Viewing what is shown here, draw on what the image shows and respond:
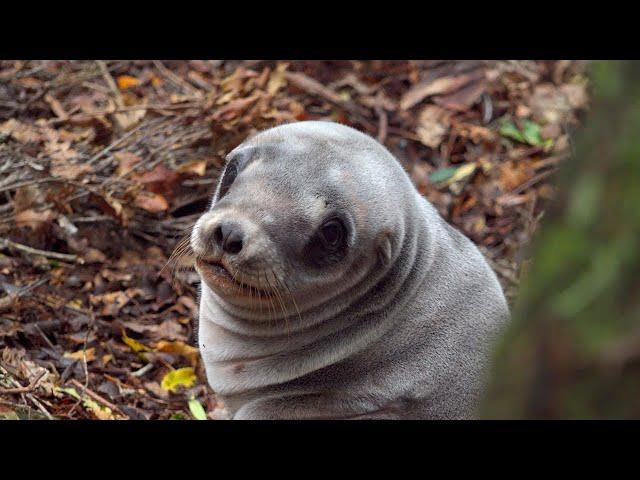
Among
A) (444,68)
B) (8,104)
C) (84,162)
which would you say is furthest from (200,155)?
(444,68)

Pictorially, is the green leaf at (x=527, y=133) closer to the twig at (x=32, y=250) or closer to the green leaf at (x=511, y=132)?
the green leaf at (x=511, y=132)

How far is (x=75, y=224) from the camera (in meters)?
6.85

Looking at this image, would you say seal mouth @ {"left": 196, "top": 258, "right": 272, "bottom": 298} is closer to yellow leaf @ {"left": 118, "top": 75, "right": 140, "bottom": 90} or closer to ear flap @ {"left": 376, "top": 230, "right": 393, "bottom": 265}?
ear flap @ {"left": 376, "top": 230, "right": 393, "bottom": 265}

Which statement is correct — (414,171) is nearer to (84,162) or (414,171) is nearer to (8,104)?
(84,162)

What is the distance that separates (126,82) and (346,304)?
4816 millimetres

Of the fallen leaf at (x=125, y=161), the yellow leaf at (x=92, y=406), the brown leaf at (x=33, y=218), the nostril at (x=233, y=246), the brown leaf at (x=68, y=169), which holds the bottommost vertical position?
the yellow leaf at (x=92, y=406)

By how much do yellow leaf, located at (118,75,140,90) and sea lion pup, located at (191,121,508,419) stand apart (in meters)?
4.12

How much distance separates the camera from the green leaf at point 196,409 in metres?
5.80

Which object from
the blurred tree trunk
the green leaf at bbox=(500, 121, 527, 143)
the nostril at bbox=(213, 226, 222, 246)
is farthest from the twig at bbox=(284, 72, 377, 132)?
the blurred tree trunk

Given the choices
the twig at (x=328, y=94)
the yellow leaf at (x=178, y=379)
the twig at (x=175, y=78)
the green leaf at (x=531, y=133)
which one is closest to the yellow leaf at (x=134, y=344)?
the yellow leaf at (x=178, y=379)

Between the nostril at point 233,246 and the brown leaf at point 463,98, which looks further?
the brown leaf at point 463,98

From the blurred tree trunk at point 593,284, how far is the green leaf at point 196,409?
13.7ft

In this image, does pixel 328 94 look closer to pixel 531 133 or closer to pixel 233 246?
pixel 531 133

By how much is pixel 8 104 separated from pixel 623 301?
7.12 m
